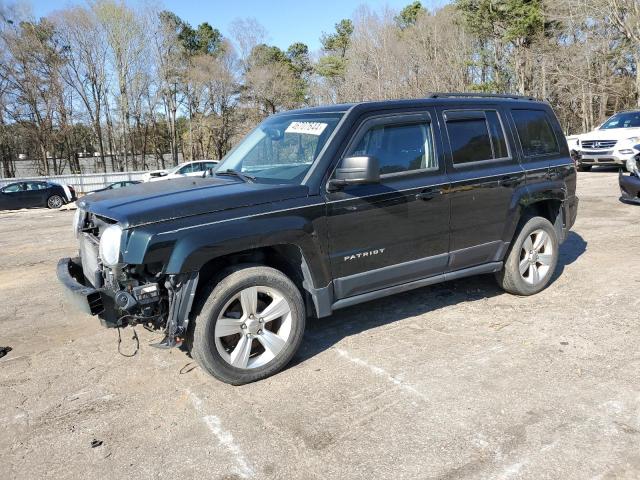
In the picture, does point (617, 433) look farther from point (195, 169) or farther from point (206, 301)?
point (195, 169)

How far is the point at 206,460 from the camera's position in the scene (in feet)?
9.46

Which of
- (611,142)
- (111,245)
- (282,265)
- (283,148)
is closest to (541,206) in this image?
(283,148)

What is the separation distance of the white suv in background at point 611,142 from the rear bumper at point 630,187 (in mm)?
7328

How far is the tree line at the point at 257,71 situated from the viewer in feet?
119

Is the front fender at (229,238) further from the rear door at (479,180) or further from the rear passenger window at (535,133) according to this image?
the rear passenger window at (535,133)

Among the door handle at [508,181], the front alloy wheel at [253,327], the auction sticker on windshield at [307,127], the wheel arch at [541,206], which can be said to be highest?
the auction sticker on windshield at [307,127]

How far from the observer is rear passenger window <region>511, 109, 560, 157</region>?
5.16 meters

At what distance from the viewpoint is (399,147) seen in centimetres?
431

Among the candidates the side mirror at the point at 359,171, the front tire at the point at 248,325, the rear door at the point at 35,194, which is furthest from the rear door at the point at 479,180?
the rear door at the point at 35,194

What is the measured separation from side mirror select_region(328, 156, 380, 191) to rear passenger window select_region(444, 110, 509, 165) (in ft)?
3.78

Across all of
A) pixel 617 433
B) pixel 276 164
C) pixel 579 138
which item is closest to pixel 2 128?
pixel 579 138

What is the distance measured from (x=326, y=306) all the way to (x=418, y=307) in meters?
1.54

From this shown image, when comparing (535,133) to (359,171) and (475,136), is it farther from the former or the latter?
(359,171)

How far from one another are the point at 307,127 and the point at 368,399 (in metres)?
2.21
